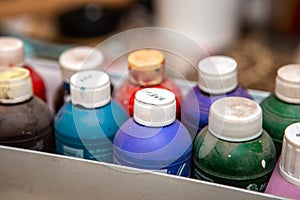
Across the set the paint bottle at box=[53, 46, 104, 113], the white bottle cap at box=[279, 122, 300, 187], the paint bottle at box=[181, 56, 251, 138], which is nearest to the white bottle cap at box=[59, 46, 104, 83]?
the paint bottle at box=[53, 46, 104, 113]

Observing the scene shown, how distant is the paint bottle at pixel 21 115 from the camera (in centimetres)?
49

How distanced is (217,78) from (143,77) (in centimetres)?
7

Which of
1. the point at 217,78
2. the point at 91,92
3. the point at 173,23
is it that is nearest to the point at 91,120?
the point at 91,92

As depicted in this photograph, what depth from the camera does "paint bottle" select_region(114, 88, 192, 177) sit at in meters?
0.44

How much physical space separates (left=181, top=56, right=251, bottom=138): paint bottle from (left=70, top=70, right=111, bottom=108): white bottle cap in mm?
76

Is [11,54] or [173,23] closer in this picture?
[11,54]

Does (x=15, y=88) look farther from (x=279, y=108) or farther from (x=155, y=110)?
(x=279, y=108)

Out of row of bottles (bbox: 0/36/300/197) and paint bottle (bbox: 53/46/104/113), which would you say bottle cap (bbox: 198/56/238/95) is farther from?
paint bottle (bbox: 53/46/104/113)

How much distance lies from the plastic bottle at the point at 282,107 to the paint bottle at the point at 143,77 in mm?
89

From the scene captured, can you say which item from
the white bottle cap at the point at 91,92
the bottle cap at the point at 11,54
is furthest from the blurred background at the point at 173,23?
the white bottle cap at the point at 91,92

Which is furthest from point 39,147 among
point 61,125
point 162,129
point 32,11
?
point 32,11

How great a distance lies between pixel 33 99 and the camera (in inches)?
20.3

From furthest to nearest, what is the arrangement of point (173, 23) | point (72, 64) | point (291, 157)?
point (173, 23) < point (72, 64) < point (291, 157)

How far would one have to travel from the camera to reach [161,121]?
44 centimetres
